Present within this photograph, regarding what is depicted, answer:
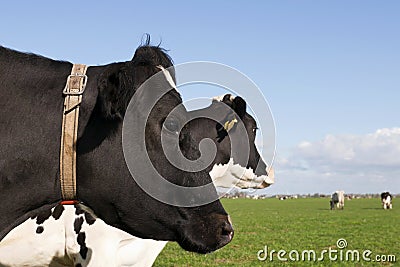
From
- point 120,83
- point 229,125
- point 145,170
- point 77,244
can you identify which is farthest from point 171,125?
point 229,125

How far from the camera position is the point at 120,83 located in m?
3.14

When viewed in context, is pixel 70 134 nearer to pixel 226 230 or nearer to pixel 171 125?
pixel 171 125

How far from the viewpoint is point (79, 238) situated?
6887mm

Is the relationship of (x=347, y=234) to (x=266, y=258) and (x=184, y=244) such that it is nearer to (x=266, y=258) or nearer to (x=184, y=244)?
(x=266, y=258)

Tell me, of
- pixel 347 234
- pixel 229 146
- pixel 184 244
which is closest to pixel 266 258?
pixel 229 146

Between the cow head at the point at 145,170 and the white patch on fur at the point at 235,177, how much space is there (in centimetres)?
564

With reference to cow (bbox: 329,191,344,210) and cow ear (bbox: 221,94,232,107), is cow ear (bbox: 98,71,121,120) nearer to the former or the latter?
cow ear (bbox: 221,94,232,107)

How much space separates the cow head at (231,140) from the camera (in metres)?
9.34

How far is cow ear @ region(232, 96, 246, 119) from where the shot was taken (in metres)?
9.83

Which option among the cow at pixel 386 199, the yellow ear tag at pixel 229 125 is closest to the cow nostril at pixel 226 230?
the yellow ear tag at pixel 229 125

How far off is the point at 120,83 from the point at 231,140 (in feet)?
21.8

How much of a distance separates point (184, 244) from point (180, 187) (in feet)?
1.25

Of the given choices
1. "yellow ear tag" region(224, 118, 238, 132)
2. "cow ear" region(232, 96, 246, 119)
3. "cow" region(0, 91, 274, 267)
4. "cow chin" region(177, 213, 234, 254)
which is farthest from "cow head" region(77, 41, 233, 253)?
"cow ear" region(232, 96, 246, 119)

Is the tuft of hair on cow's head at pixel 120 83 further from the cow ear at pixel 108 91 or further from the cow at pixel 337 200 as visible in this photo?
the cow at pixel 337 200
